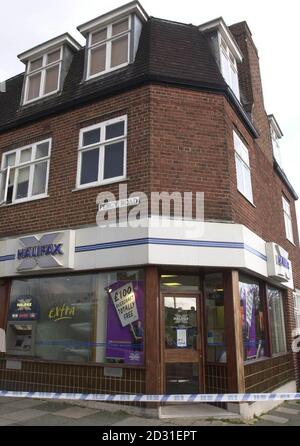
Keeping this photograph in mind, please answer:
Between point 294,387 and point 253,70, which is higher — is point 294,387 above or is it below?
below

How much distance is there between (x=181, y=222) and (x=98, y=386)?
3723 mm

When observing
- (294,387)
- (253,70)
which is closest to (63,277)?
(294,387)

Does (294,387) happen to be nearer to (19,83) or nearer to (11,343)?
(11,343)

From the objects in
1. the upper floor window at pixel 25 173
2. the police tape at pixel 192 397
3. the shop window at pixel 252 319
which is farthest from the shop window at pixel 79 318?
the shop window at pixel 252 319

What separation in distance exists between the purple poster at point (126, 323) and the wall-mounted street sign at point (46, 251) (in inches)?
49.9

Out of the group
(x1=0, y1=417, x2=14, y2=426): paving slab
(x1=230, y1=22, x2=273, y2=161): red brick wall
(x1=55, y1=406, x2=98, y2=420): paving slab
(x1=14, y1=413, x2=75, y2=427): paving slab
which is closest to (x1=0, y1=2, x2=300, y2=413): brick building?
(x1=55, y1=406, x2=98, y2=420): paving slab

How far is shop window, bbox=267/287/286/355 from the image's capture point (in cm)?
1126

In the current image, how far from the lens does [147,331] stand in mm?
7789

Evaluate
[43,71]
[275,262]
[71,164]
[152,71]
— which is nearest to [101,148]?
[71,164]

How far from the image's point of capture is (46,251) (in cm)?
920

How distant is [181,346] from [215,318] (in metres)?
0.95

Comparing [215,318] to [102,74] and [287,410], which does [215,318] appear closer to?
[287,410]

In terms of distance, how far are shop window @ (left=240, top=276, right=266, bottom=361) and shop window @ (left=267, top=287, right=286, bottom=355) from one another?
0.81m
